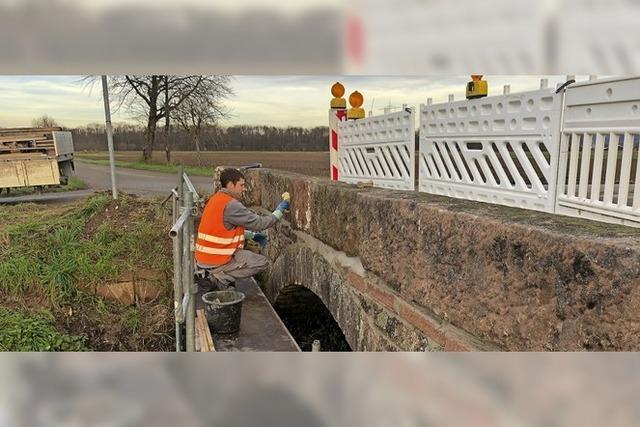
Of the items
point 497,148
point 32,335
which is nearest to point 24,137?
point 32,335

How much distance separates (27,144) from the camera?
240 inches

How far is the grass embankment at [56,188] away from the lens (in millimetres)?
6363

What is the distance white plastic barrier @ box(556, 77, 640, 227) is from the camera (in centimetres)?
145

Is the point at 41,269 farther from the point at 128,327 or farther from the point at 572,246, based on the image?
the point at 572,246

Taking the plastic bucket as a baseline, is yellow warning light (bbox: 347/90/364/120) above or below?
above

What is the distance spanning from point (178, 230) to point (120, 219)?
504cm

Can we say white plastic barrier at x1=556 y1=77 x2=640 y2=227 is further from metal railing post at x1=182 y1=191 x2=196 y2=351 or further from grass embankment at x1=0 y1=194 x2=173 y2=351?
grass embankment at x1=0 y1=194 x2=173 y2=351

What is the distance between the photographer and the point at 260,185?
5133mm

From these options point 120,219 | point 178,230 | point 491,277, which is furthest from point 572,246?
point 120,219

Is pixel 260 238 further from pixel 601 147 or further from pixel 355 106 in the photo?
pixel 601 147

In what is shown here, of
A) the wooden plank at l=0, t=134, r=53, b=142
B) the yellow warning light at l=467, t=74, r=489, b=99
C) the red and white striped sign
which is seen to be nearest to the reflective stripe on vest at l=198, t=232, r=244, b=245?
the red and white striped sign

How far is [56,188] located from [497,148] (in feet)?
21.5

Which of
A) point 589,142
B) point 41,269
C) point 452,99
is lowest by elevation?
point 41,269

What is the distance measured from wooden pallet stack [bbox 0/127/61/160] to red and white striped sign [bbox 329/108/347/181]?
3.65 m
